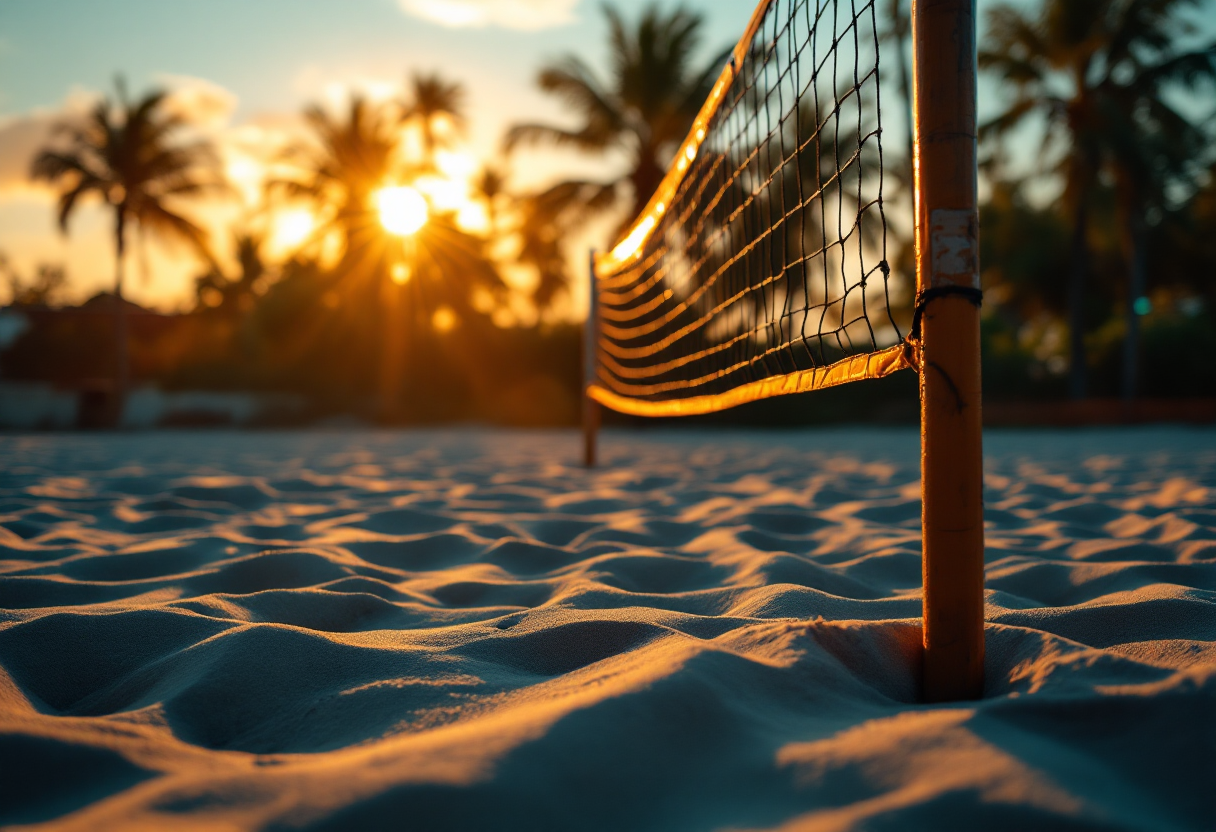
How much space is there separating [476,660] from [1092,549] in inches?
63.5

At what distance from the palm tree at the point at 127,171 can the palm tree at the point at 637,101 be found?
22.0ft

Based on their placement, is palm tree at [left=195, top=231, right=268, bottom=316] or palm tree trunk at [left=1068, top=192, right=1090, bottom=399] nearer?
palm tree trunk at [left=1068, top=192, right=1090, bottom=399]

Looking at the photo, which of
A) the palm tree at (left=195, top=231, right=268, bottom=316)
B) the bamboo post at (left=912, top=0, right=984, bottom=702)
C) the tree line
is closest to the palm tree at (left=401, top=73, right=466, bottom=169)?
the tree line

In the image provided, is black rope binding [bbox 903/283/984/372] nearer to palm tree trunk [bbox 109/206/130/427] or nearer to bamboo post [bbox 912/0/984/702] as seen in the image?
bamboo post [bbox 912/0/984/702]

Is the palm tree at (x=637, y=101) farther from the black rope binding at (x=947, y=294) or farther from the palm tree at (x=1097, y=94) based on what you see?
the black rope binding at (x=947, y=294)

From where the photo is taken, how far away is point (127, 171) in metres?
14.3

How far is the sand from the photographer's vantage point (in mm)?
726

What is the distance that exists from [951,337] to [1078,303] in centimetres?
1395

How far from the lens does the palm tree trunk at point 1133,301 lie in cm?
1235

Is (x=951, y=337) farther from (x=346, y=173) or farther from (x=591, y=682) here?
(x=346, y=173)

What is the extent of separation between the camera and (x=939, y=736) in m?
0.80

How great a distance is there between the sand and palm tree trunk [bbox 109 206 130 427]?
491 inches

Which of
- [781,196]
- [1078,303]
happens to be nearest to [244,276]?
[1078,303]

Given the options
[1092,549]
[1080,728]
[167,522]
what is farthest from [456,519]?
[1080,728]
